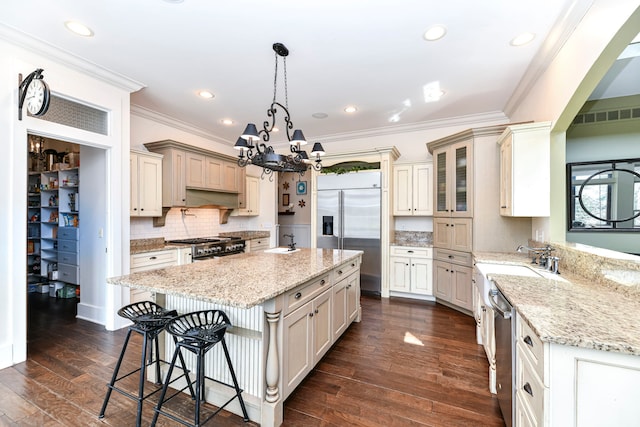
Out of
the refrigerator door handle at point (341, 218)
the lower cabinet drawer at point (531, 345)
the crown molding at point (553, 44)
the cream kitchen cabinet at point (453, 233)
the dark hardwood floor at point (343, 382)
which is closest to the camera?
the lower cabinet drawer at point (531, 345)

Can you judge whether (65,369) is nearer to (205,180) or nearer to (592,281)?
(205,180)

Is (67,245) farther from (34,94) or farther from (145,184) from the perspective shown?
(34,94)

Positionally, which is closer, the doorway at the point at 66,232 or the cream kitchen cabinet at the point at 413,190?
the doorway at the point at 66,232

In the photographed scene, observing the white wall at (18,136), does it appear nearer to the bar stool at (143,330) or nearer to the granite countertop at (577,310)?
the bar stool at (143,330)

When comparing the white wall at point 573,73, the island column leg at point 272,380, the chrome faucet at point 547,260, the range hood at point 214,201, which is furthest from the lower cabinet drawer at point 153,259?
the white wall at point 573,73

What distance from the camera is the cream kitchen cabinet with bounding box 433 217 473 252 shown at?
12.1 feet

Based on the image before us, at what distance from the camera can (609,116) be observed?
349 centimetres

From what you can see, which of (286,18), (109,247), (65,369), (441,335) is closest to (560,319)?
(441,335)

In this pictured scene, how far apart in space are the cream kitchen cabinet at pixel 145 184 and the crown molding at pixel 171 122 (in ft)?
2.41

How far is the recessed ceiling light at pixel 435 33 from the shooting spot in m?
2.30

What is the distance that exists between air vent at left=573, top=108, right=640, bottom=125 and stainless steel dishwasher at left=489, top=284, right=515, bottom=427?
11.1 feet

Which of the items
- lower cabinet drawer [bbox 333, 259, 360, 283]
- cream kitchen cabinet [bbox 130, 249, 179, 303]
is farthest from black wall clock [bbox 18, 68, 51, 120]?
lower cabinet drawer [bbox 333, 259, 360, 283]

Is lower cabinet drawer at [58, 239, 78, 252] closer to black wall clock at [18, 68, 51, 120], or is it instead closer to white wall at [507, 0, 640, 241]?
black wall clock at [18, 68, 51, 120]

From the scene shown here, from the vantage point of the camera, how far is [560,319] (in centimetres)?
121
